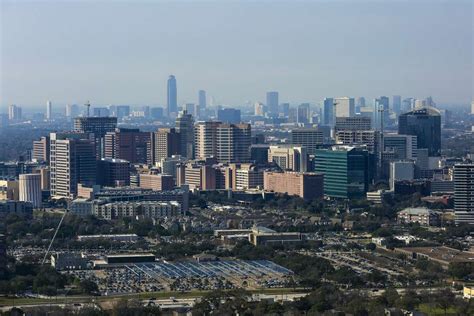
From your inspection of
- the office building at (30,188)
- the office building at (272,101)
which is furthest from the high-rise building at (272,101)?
the office building at (30,188)

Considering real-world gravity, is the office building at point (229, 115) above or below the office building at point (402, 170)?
above

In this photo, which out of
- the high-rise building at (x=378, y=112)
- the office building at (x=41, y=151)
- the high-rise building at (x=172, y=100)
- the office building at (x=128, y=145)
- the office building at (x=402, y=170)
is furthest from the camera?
the high-rise building at (x=172, y=100)

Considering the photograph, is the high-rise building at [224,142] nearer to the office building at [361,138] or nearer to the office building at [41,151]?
Result: the office building at [361,138]

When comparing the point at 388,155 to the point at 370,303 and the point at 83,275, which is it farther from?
the point at 370,303

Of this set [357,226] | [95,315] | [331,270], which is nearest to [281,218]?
[357,226]

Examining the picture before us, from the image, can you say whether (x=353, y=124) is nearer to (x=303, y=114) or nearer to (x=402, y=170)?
(x=402, y=170)

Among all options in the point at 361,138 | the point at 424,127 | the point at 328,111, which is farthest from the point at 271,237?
the point at 328,111

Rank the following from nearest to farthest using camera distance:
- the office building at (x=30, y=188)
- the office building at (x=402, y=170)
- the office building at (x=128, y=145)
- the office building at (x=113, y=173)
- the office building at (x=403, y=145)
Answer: the office building at (x=30, y=188) < the office building at (x=113, y=173) < the office building at (x=402, y=170) < the office building at (x=403, y=145) < the office building at (x=128, y=145)
